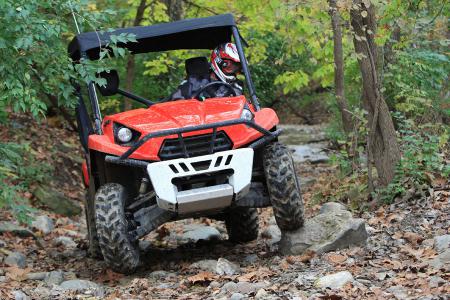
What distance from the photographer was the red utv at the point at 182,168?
632 centimetres

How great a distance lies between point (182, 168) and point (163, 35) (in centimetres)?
188

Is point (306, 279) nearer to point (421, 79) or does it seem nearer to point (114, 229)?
point (114, 229)

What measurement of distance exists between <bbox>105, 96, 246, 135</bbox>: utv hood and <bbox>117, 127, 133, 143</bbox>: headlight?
0.05m

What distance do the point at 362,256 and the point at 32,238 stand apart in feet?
15.9

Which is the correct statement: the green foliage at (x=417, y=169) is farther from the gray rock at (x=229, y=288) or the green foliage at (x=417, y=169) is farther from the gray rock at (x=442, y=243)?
the gray rock at (x=229, y=288)

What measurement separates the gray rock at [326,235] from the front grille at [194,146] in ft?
3.41

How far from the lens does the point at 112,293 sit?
6.29 metres

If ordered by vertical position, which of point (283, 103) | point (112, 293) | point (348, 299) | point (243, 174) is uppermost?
point (243, 174)

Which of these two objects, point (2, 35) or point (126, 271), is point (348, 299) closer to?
point (126, 271)

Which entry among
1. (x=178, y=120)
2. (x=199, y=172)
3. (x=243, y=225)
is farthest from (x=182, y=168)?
(x=243, y=225)

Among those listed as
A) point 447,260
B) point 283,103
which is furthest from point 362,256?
point 283,103

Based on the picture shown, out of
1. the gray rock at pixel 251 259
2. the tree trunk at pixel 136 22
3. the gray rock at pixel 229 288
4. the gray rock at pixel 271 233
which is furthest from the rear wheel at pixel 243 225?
the tree trunk at pixel 136 22

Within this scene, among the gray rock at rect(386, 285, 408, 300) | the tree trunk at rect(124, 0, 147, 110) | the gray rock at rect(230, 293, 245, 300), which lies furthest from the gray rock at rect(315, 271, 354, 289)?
the tree trunk at rect(124, 0, 147, 110)

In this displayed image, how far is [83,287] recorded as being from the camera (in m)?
6.49
